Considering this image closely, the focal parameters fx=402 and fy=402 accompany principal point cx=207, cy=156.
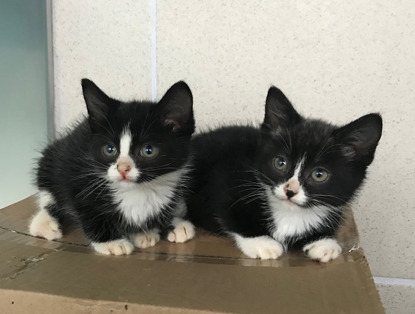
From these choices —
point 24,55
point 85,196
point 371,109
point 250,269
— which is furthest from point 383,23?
point 24,55

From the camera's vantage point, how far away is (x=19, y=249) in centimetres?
93

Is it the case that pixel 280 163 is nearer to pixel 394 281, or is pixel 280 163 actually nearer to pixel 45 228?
pixel 45 228

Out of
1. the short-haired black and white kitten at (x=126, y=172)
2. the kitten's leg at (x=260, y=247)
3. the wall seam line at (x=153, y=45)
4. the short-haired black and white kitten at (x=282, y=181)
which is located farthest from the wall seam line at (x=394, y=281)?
the wall seam line at (x=153, y=45)

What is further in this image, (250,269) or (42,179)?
(42,179)

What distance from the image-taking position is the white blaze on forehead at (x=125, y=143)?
0.99 metres

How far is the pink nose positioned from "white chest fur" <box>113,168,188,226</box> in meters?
0.10

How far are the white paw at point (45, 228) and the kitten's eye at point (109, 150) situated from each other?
249 mm

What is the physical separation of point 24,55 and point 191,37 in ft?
2.20

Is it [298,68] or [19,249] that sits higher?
[298,68]

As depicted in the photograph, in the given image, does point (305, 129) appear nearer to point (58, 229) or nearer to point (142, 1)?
point (58, 229)

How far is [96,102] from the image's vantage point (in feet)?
3.38

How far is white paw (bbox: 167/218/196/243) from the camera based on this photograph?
106 cm

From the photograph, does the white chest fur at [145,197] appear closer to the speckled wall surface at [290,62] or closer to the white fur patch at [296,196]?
the white fur patch at [296,196]

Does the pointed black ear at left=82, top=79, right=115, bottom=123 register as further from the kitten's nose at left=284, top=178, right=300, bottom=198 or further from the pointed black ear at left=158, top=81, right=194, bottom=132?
the kitten's nose at left=284, top=178, right=300, bottom=198
